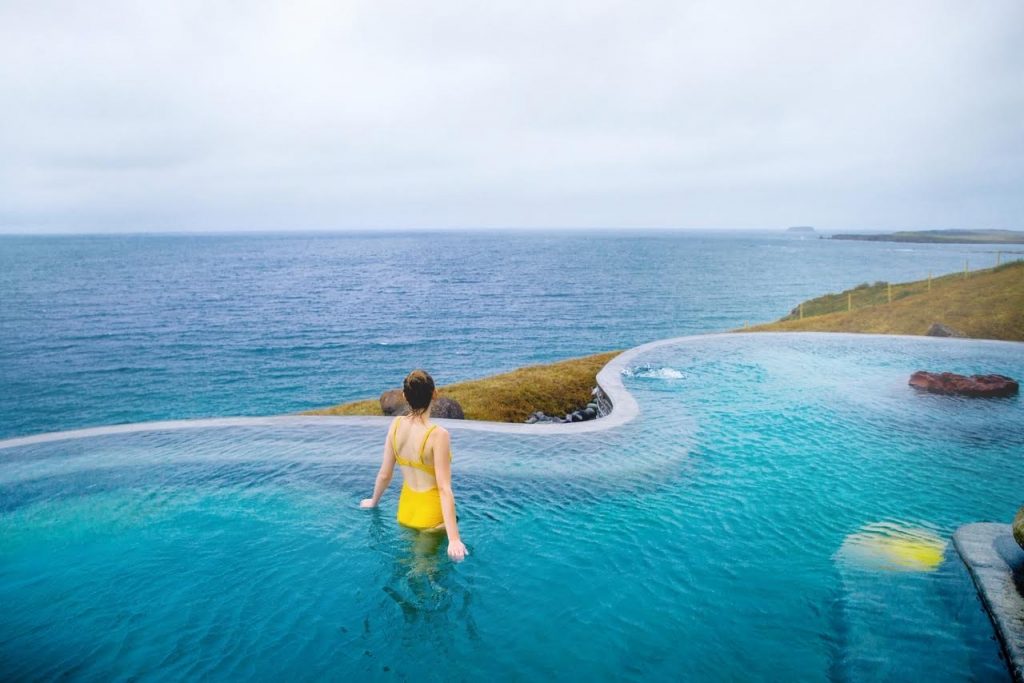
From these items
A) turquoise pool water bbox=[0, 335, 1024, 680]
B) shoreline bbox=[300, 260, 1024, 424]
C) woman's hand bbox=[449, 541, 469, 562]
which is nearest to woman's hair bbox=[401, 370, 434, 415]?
woman's hand bbox=[449, 541, 469, 562]

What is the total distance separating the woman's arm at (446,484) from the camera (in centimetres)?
727

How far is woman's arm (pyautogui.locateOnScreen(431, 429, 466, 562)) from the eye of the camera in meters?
7.27

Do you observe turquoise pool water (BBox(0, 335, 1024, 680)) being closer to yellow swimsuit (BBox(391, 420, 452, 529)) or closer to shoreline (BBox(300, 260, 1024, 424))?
yellow swimsuit (BBox(391, 420, 452, 529))

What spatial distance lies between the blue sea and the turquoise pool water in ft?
88.0

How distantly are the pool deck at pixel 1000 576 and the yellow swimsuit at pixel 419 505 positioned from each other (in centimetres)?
641

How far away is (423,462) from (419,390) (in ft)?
3.26

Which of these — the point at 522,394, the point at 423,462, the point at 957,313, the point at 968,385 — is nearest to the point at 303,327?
the point at 522,394

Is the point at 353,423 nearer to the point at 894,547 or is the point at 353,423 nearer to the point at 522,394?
the point at 522,394

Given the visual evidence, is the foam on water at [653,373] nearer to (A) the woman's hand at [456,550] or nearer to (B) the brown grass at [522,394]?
(B) the brown grass at [522,394]

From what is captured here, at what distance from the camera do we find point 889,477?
11727 millimetres

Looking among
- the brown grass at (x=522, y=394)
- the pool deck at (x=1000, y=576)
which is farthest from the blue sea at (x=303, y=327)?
the pool deck at (x=1000, y=576)

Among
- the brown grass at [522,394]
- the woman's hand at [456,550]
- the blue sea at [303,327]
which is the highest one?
the woman's hand at [456,550]

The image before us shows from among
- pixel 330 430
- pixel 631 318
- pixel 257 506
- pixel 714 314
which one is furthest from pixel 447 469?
pixel 714 314

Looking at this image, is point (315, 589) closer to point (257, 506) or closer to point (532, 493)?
point (257, 506)
